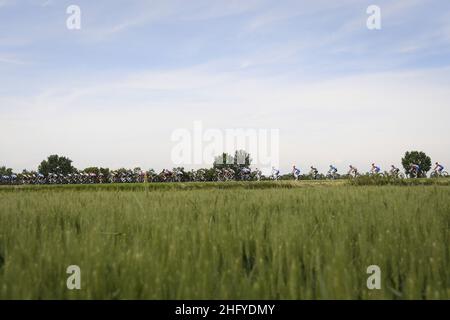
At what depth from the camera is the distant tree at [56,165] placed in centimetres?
11881

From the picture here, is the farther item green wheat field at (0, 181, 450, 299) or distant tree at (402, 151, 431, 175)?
distant tree at (402, 151, 431, 175)

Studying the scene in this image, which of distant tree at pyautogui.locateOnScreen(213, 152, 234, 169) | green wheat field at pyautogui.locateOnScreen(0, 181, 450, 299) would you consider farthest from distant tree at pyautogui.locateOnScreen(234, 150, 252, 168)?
green wheat field at pyautogui.locateOnScreen(0, 181, 450, 299)

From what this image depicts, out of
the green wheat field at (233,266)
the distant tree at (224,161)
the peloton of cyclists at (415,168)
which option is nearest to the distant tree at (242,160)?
the distant tree at (224,161)

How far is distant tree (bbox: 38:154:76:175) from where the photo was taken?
119 meters

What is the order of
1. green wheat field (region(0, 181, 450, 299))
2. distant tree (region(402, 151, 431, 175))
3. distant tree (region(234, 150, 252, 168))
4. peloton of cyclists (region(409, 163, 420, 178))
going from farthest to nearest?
1. distant tree (region(402, 151, 431, 175))
2. distant tree (region(234, 150, 252, 168))
3. peloton of cyclists (region(409, 163, 420, 178))
4. green wheat field (region(0, 181, 450, 299))

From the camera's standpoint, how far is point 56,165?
4788 inches

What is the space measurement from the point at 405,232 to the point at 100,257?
275 cm

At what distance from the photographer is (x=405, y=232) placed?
13.2 ft

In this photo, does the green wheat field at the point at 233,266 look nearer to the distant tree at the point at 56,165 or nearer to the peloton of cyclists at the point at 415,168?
the peloton of cyclists at the point at 415,168

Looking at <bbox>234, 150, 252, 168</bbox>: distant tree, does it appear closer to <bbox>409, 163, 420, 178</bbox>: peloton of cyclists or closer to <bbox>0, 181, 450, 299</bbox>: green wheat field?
<bbox>409, 163, 420, 178</bbox>: peloton of cyclists

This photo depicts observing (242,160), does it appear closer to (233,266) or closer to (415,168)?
(415,168)

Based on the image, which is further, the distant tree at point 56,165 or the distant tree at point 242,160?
the distant tree at point 56,165
